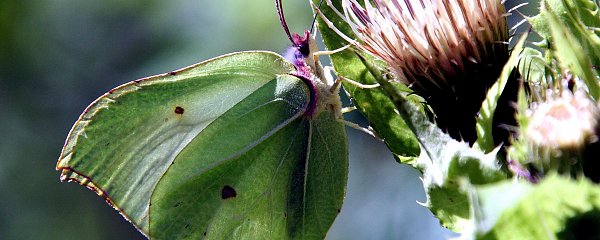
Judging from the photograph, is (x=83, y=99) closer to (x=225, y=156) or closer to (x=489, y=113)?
(x=225, y=156)

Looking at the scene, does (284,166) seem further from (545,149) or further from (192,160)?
(545,149)

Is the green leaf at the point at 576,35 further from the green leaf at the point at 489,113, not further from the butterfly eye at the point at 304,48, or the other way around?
the butterfly eye at the point at 304,48

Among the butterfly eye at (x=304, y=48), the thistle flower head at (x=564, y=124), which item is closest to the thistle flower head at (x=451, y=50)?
the thistle flower head at (x=564, y=124)

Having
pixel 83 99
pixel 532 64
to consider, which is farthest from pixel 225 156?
pixel 83 99

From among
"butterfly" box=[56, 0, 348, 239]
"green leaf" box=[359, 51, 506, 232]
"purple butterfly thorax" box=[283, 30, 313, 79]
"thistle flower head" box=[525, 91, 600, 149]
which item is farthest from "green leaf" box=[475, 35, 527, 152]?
"purple butterfly thorax" box=[283, 30, 313, 79]

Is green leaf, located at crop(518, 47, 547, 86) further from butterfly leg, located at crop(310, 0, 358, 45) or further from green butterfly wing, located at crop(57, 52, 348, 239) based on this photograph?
green butterfly wing, located at crop(57, 52, 348, 239)

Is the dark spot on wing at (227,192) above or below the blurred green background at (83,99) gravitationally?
above
